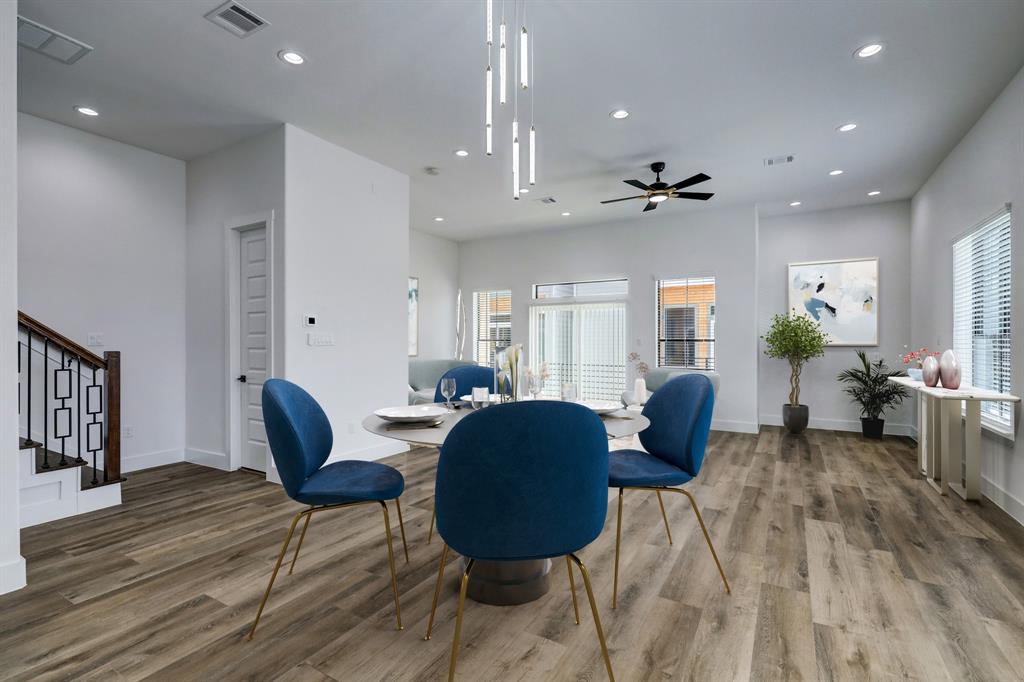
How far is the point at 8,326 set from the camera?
2.27 metres

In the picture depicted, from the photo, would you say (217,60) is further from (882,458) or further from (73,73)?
(882,458)

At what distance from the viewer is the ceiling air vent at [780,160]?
4648 mm

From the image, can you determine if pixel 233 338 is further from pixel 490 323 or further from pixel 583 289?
pixel 583 289

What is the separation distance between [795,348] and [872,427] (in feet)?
4.17

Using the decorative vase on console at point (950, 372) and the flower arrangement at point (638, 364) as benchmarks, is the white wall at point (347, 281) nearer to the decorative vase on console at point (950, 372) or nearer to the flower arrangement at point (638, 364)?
the flower arrangement at point (638, 364)

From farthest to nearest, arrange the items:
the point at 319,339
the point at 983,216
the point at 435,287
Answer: the point at 435,287, the point at 319,339, the point at 983,216

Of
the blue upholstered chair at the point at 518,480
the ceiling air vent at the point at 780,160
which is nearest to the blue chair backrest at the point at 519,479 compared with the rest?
the blue upholstered chair at the point at 518,480

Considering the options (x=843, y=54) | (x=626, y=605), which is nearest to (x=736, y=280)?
(x=843, y=54)

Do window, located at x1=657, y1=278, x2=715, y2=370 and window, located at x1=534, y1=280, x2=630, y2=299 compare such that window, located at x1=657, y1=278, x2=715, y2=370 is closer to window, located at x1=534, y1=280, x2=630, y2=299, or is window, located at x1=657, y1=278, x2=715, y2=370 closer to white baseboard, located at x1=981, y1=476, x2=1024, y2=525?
window, located at x1=534, y1=280, x2=630, y2=299

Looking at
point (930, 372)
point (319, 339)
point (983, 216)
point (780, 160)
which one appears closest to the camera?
point (983, 216)

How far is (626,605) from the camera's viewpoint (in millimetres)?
2145

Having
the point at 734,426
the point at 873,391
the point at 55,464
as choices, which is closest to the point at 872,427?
the point at 873,391

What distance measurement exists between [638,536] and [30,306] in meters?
4.73

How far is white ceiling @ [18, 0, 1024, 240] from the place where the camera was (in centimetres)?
266
